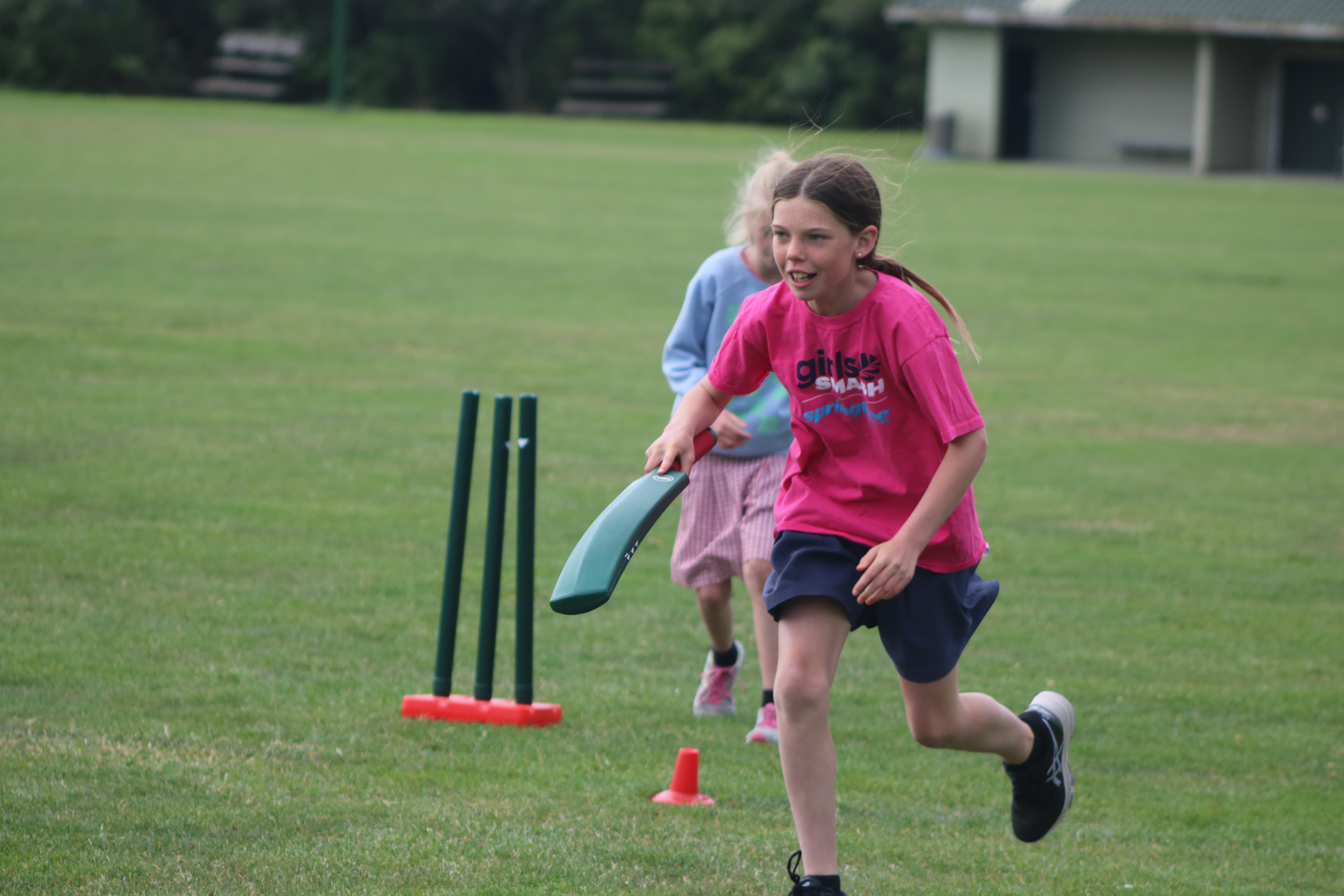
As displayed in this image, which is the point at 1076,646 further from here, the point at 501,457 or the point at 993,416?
the point at 993,416

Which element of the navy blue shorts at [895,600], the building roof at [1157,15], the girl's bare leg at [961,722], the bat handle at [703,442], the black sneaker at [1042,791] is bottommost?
the black sneaker at [1042,791]

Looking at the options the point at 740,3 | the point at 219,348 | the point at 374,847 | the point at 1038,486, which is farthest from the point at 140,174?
the point at 740,3

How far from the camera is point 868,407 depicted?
11.7 feet

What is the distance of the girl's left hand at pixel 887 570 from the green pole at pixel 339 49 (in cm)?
4898

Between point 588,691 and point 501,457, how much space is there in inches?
38.7

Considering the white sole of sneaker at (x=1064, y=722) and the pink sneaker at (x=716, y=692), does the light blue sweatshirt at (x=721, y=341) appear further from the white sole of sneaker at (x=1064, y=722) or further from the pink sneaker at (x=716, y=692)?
the white sole of sneaker at (x=1064, y=722)

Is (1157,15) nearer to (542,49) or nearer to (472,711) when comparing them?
(542,49)

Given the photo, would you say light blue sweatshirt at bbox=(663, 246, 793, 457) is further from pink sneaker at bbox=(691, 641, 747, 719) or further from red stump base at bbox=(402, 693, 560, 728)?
red stump base at bbox=(402, 693, 560, 728)

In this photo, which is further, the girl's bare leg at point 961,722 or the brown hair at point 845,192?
the girl's bare leg at point 961,722

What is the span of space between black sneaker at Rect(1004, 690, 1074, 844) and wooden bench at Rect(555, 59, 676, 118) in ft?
174

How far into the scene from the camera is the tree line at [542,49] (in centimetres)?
5428

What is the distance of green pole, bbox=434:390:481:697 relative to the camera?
5035mm

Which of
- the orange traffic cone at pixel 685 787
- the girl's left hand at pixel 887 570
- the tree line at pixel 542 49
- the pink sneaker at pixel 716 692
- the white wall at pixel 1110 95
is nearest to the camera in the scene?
the girl's left hand at pixel 887 570

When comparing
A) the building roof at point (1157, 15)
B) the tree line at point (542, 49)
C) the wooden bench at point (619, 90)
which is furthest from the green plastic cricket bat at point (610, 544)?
the wooden bench at point (619, 90)
